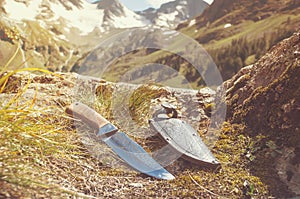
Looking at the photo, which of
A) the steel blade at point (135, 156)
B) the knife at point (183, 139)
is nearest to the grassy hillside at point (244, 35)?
the knife at point (183, 139)

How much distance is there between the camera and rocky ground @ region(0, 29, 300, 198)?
2930mm

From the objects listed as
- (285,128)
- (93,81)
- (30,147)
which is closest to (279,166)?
(285,128)

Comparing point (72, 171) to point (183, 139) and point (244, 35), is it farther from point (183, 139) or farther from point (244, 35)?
point (244, 35)

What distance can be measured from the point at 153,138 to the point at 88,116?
105cm

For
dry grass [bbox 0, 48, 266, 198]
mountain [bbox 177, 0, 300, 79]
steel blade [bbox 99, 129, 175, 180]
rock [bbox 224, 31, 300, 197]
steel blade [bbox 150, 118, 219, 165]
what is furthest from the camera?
mountain [bbox 177, 0, 300, 79]

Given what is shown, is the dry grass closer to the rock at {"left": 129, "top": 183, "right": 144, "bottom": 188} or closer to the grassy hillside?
the rock at {"left": 129, "top": 183, "right": 144, "bottom": 188}

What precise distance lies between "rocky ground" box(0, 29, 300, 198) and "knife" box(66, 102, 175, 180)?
4.0 inches

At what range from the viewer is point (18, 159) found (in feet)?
9.40

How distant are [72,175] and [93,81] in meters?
3.28

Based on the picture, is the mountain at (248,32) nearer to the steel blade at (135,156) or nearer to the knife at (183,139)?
the knife at (183,139)

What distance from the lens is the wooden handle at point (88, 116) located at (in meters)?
4.24

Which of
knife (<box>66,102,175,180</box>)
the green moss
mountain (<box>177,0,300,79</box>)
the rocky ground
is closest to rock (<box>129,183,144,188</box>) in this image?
the rocky ground

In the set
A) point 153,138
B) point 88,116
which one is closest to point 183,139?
point 153,138

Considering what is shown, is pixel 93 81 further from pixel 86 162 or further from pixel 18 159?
pixel 18 159
